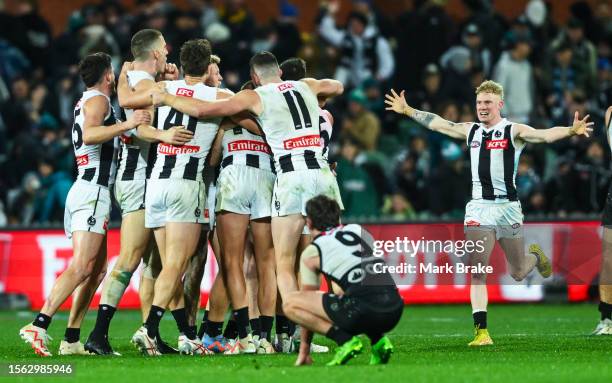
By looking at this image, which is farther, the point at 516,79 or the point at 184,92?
the point at 516,79

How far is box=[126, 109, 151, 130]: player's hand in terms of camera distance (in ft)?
36.7

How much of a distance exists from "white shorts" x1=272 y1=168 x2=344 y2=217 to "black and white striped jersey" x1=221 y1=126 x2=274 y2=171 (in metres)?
0.49

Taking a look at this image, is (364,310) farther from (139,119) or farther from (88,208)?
(88,208)

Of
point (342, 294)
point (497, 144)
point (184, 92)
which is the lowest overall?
point (342, 294)

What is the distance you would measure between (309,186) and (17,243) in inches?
335

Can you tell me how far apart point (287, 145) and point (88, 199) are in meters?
1.98

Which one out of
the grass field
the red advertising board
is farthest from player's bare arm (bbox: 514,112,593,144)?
the red advertising board

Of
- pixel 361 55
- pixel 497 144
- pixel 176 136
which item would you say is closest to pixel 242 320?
pixel 176 136

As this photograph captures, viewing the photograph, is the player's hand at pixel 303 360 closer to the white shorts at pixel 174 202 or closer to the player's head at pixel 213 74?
the white shorts at pixel 174 202

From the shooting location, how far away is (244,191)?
37.3 feet

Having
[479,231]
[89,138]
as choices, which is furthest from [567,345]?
[89,138]

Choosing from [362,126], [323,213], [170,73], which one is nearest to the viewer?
[323,213]

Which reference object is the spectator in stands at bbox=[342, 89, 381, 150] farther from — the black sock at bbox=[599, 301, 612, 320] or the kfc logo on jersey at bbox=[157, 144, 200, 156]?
the kfc logo on jersey at bbox=[157, 144, 200, 156]

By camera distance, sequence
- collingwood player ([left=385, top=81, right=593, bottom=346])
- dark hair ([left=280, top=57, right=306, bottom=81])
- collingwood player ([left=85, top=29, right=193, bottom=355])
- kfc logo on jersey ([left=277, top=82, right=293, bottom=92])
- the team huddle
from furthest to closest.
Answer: collingwood player ([left=385, top=81, right=593, bottom=346]) < dark hair ([left=280, top=57, right=306, bottom=81]) < collingwood player ([left=85, top=29, right=193, bottom=355]) < kfc logo on jersey ([left=277, top=82, right=293, bottom=92]) < the team huddle
